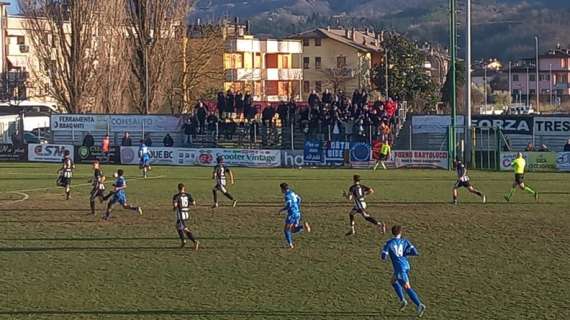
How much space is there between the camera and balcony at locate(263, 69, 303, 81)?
95.1m

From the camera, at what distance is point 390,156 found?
49.9 meters

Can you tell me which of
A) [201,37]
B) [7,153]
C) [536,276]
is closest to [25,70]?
[201,37]

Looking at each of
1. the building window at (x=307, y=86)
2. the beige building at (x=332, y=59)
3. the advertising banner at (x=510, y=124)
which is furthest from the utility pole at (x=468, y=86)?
the building window at (x=307, y=86)

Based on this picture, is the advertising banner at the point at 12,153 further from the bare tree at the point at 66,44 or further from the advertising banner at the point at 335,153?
Result: the advertising banner at the point at 335,153

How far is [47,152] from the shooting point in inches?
2222

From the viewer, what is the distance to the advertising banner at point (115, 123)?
5706 cm

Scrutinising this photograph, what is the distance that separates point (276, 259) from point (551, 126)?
32716 millimetres

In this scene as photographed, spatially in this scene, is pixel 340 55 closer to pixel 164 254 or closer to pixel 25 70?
pixel 25 70

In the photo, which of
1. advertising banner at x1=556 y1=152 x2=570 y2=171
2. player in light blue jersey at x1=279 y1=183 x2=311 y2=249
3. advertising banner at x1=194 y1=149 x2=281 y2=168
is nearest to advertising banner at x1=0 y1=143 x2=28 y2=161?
advertising banner at x1=194 y1=149 x2=281 y2=168

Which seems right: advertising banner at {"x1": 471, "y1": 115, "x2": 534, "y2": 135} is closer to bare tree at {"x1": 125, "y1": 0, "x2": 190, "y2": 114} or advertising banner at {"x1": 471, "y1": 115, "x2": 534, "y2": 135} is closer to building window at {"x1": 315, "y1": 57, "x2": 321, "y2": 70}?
bare tree at {"x1": 125, "y1": 0, "x2": 190, "y2": 114}

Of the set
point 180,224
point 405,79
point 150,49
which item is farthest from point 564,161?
point 405,79

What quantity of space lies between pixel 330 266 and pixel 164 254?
4.36 metres

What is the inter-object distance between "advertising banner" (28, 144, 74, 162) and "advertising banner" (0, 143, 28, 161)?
1.52ft

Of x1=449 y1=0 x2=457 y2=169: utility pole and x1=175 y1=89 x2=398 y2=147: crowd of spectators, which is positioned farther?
x1=175 y1=89 x2=398 y2=147: crowd of spectators
